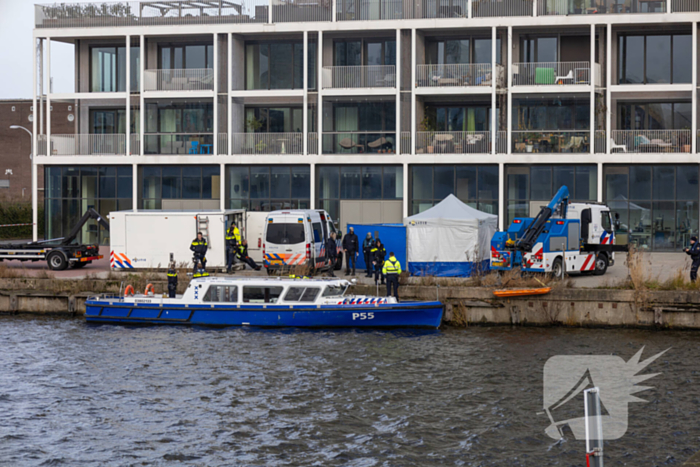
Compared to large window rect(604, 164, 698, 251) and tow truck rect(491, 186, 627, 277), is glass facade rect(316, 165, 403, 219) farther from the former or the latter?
tow truck rect(491, 186, 627, 277)

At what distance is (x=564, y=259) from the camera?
96.1 feet

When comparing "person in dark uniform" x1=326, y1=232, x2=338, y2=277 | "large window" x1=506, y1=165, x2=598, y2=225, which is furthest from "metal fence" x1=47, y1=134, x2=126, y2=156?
"large window" x1=506, y1=165, x2=598, y2=225

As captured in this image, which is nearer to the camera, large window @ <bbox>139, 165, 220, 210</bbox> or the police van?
the police van

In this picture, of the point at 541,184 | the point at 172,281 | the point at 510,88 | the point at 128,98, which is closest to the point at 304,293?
the point at 172,281

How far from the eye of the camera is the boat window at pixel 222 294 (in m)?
26.9

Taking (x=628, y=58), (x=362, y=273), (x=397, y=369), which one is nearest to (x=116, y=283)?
(x=362, y=273)

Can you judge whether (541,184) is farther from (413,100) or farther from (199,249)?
(199,249)

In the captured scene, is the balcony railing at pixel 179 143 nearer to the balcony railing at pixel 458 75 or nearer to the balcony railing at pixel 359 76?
the balcony railing at pixel 359 76

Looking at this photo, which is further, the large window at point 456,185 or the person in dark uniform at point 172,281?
the large window at point 456,185

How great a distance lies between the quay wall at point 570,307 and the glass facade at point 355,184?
52.7 ft

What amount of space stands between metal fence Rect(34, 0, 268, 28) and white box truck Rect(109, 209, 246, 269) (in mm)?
15517

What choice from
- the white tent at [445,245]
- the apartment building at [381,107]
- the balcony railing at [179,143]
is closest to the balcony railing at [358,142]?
the apartment building at [381,107]

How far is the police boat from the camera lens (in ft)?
85.9

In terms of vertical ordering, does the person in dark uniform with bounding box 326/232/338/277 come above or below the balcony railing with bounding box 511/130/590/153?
below
